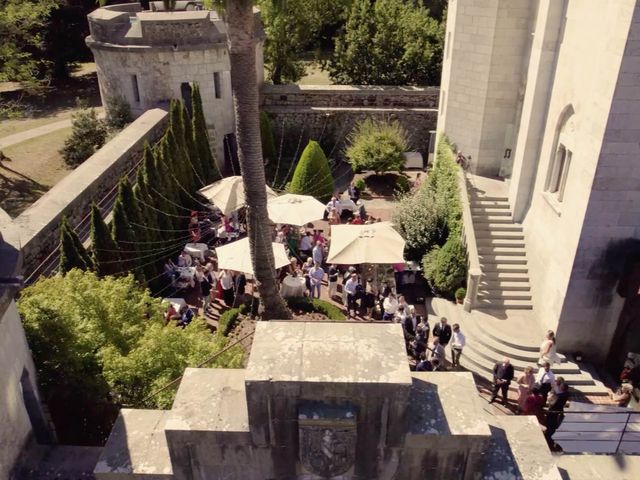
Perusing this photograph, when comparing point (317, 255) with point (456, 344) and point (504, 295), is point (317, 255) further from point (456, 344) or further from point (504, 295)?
point (504, 295)

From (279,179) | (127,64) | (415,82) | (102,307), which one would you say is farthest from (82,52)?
(102,307)

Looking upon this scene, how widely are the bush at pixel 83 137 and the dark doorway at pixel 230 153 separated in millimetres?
5275

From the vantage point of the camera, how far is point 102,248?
1399cm

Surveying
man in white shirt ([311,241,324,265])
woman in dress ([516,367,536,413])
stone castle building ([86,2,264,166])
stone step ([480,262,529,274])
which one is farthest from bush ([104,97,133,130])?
woman in dress ([516,367,536,413])

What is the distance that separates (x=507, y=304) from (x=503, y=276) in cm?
98

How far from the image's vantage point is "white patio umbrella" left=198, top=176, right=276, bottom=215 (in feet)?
64.8

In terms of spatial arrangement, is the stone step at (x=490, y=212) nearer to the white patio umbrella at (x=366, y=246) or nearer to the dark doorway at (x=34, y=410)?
the white patio umbrella at (x=366, y=246)

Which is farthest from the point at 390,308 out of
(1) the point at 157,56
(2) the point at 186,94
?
(1) the point at 157,56

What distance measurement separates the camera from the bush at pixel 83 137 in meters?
24.9

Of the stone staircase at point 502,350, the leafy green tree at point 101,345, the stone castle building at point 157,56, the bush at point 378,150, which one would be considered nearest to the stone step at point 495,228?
the stone staircase at point 502,350

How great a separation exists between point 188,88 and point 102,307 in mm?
16801

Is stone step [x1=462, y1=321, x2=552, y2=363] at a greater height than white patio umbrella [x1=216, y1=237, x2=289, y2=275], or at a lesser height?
lesser

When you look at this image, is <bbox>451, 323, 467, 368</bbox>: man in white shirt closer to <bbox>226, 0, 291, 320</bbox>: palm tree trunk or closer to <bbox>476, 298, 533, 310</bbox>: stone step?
<bbox>476, 298, 533, 310</bbox>: stone step

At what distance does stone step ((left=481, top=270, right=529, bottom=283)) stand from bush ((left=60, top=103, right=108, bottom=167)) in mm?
17293
